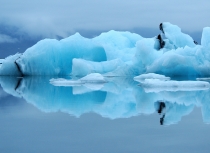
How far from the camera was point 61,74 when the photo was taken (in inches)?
589

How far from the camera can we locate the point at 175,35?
14.4m

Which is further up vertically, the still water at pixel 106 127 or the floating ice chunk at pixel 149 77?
the floating ice chunk at pixel 149 77

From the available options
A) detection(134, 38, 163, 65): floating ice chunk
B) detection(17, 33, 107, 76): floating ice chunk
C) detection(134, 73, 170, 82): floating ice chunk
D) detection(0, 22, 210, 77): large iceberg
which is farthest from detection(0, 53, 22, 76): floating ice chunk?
detection(134, 73, 170, 82): floating ice chunk

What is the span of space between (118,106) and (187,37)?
33.4 ft

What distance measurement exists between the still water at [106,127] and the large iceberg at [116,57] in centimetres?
697

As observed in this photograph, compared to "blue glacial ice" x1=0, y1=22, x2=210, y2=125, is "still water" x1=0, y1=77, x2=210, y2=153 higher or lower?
lower

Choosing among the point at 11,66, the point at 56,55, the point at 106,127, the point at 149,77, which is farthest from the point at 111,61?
the point at 106,127

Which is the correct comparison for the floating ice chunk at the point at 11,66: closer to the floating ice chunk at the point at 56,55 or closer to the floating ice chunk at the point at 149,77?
the floating ice chunk at the point at 56,55

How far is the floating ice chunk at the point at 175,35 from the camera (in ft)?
47.1

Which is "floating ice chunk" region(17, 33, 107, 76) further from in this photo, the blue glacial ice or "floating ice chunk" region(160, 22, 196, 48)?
"floating ice chunk" region(160, 22, 196, 48)

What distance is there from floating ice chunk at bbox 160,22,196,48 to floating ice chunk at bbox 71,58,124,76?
7.69ft

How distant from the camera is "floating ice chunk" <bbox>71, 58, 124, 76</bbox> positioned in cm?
1325

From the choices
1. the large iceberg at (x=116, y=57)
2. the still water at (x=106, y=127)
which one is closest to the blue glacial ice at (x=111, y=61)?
the large iceberg at (x=116, y=57)

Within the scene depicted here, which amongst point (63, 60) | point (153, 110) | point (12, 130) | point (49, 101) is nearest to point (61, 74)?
point (63, 60)
